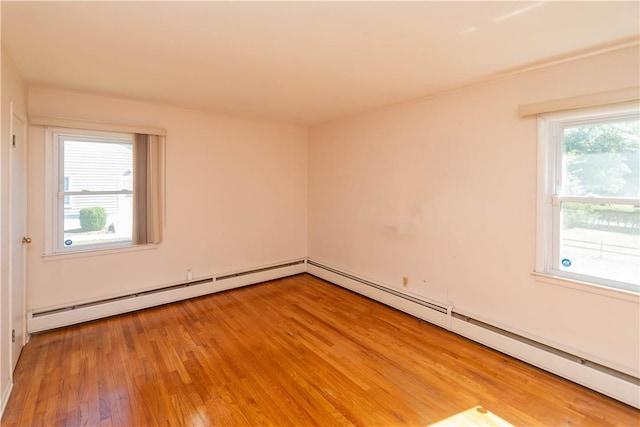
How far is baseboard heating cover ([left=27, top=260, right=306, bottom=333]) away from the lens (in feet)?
10.1

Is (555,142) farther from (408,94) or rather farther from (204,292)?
(204,292)

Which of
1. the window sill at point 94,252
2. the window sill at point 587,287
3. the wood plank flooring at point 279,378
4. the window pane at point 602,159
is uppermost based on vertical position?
the window pane at point 602,159

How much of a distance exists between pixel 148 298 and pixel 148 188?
1.31 metres

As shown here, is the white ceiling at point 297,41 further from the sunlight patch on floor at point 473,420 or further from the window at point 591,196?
the sunlight patch on floor at point 473,420

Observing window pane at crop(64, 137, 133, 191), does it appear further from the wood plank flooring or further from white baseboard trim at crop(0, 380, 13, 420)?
white baseboard trim at crop(0, 380, 13, 420)

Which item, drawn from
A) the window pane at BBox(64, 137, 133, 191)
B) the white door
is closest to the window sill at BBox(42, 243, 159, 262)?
the white door

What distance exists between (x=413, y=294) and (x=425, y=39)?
2551 mm

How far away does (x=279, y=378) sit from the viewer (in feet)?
7.68

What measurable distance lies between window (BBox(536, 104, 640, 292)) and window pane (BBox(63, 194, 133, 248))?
4.23 meters

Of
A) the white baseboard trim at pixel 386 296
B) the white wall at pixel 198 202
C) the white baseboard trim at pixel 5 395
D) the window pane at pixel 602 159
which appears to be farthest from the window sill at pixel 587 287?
the white baseboard trim at pixel 5 395

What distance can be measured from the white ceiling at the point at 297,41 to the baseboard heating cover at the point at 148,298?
2.25 metres

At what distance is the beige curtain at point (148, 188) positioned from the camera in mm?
3533

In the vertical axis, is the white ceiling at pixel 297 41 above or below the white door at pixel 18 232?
A: above

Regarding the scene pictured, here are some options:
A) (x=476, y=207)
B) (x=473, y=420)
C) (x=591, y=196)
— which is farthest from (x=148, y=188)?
(x=591, y=196)
